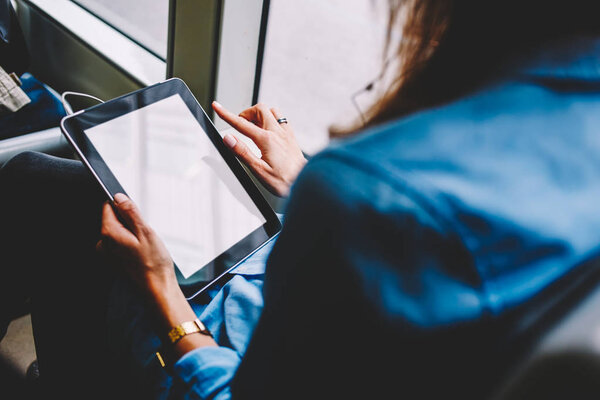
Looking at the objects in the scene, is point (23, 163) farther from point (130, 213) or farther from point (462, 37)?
point (462, 37)

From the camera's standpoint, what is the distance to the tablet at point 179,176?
A: 59 cm

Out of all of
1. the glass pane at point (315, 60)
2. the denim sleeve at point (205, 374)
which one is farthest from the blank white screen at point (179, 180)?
the glass pane at point (315, 60)

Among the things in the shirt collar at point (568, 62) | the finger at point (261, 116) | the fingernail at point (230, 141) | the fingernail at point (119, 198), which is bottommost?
the fingernail at point (119, 198)

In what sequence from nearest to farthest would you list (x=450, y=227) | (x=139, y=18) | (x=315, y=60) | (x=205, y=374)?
(x=450, y=227), (x=205, y=374), (x=315, y=60), (x=139, y=18)

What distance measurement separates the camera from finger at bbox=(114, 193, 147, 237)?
Result: 554 millimetres

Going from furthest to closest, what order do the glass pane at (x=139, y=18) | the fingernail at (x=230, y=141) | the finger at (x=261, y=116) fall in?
the glass pane at (x=139, y=18)
the finger at (x=261, y=116)
the fingernail at (x=230, y=141)

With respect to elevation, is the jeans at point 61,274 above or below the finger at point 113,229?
→ below

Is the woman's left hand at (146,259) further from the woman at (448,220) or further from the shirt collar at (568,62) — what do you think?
the shirt collar at (568,62)

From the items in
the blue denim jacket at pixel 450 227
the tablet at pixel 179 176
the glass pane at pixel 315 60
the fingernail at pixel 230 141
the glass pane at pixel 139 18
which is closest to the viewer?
the blue denim jacket at pixel 450 227

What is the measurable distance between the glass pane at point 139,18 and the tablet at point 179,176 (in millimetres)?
774

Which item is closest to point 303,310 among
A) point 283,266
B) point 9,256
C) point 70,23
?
point 283,266

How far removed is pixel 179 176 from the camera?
2.20 ft

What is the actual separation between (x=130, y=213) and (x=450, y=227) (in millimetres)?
453

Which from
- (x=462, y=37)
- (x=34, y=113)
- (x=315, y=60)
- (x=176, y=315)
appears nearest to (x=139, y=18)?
(x=34, y=113)
